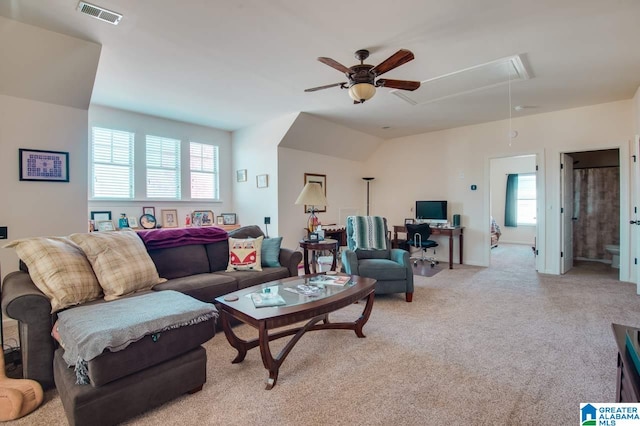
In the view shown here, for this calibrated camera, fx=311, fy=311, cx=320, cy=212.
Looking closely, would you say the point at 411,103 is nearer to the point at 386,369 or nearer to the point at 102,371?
the point at 386,369

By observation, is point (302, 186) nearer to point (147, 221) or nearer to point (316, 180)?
point (316, 180)

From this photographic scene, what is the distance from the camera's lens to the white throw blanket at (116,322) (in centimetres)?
150

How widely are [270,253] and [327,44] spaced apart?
2167 millimetres

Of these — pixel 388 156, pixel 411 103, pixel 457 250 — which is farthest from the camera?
pixel 388 156

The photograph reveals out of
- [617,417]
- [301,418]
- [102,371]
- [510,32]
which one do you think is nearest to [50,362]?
[102,371]

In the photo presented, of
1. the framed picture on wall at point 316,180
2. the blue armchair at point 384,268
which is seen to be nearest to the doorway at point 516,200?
the framed picture on wall at point 316,180

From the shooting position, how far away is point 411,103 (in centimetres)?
441

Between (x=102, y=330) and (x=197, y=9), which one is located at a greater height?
(x=197, y=9)

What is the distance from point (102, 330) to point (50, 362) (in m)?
0.69

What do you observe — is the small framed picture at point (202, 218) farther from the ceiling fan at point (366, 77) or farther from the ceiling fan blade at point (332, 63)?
the ceiling fan blade at point (332, 63)

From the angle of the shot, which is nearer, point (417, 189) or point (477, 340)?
point (477, 340)

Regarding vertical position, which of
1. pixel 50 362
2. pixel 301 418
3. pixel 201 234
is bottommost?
pixel 301 418

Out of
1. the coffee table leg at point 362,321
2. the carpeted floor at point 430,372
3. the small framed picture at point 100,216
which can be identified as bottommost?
the carpeted floor at point 430,372

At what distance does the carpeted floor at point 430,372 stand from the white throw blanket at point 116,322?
0.45 meters
